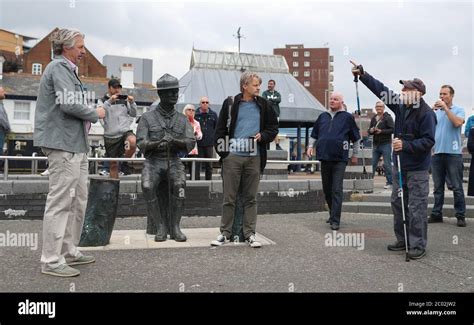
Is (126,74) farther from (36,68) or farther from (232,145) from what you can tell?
(232,145)

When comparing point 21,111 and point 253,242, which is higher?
point 21,111

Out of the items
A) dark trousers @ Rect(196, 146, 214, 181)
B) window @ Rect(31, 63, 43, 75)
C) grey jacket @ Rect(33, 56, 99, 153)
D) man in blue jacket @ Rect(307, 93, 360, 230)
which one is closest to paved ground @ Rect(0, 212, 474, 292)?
man in blue jacket @ Rect(307, 93, 360, 230)

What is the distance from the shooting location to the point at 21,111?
38.6 m

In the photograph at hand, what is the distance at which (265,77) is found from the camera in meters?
Answer: 22.9

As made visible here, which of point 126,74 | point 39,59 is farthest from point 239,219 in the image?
point 39,59

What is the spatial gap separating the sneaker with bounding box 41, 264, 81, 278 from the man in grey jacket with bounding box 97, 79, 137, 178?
3904 millimetres

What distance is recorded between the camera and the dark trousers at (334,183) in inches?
277

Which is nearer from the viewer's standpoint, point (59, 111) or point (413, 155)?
point (59, 111)

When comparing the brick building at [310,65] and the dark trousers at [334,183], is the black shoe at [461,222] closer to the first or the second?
the dark trousers at [334,183]

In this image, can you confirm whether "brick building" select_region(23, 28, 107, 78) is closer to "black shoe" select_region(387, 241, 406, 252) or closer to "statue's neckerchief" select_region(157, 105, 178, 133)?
"statue's neckerchief" select_region(157, 105, 178, 133)

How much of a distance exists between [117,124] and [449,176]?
5.84 m

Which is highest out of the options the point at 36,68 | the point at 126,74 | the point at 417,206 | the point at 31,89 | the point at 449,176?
the point at 36,68

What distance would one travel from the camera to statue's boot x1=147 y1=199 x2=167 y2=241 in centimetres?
591
